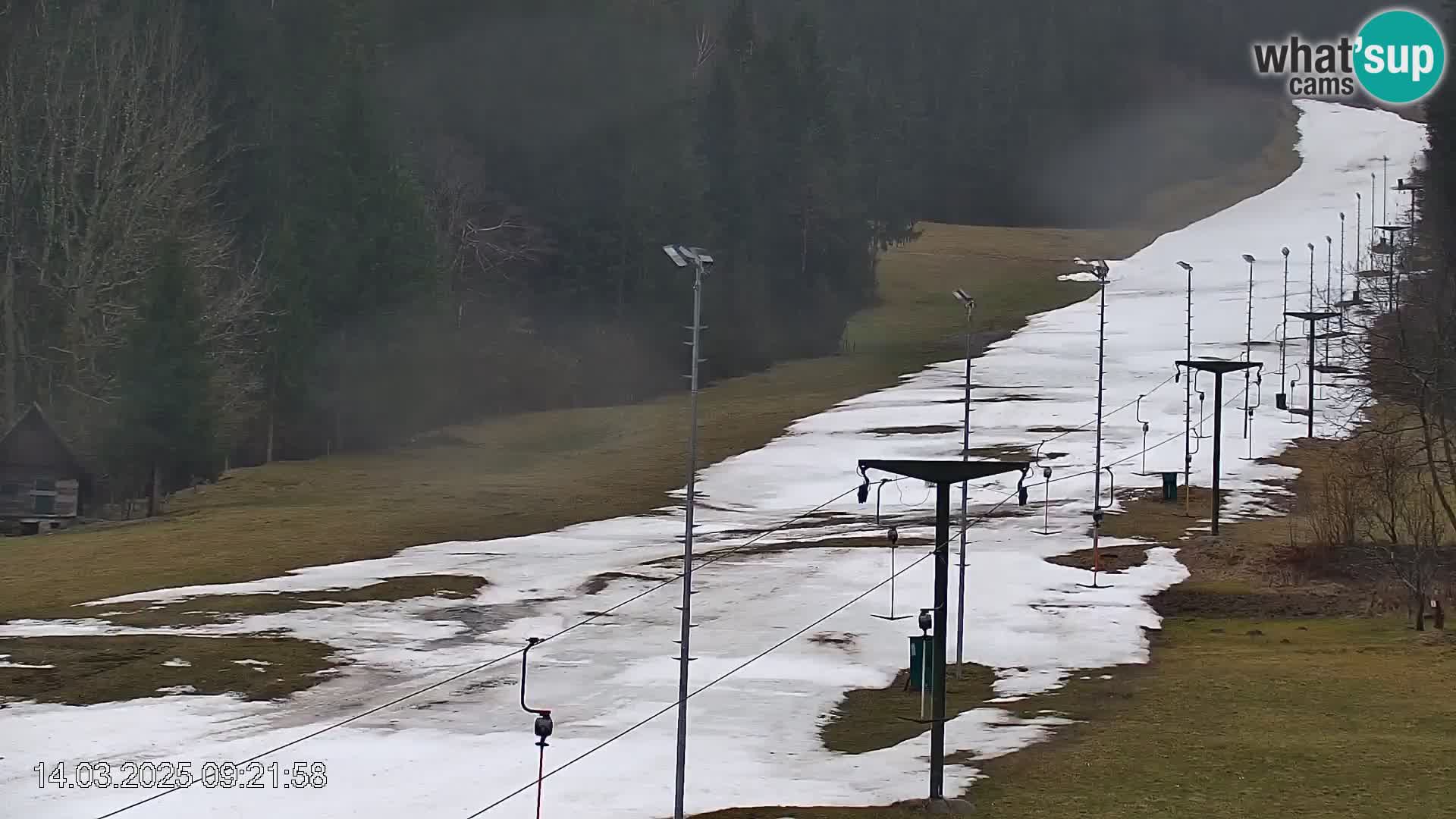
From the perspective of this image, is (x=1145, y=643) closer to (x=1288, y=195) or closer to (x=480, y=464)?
(x=480, y=464)

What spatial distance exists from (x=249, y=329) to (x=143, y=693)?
137 ft

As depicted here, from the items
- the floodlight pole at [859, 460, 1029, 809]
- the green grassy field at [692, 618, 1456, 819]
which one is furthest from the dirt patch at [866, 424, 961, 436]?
the floodlight pole at [859, 460, 1029, 809]

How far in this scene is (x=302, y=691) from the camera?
1237 inches

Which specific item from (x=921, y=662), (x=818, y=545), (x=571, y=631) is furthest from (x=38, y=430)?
(x=921, y=662)

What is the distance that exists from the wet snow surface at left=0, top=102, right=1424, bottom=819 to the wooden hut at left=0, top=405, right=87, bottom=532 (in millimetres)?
14176

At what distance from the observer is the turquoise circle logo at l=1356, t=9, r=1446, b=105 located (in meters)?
104

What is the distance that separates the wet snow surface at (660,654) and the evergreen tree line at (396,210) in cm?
1819

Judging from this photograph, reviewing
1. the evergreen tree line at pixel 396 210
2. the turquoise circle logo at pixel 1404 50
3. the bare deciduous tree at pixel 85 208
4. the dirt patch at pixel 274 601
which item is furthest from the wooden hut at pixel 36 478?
the turquoise circle logo at pixel 1404 50

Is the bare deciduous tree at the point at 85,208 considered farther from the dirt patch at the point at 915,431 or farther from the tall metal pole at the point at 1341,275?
the tall metal pole at the point at 1341,275

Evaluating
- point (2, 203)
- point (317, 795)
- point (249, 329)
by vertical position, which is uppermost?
point (2, 203)

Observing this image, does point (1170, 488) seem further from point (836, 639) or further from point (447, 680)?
point (447, 680)

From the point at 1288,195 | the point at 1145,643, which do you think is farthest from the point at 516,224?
the point at 1288,195

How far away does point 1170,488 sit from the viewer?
59062 millimetres

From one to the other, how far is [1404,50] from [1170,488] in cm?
7021
